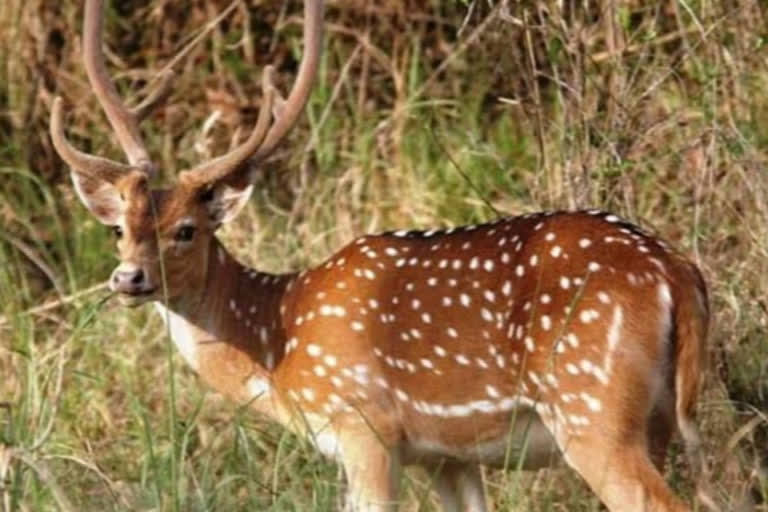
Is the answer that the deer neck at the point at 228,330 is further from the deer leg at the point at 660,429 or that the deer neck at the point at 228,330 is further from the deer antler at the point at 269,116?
the deer leg at the point at 660,429

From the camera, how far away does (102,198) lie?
7.45 meters

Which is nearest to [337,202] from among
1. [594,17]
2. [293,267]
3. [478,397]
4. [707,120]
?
[293,267]

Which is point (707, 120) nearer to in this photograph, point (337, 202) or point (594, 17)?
point (594, 17)

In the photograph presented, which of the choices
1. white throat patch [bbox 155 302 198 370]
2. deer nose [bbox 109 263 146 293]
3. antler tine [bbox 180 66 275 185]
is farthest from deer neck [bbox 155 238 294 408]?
deer nose [bbox 109 263 146 293]

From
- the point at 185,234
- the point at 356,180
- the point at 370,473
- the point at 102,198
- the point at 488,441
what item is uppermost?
the point at 102,198

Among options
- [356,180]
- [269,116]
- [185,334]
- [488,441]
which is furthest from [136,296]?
[356,180]

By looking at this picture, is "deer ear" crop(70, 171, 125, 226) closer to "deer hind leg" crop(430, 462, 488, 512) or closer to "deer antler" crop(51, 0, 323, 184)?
"deer antler" crop(51, 0, 323, 184)

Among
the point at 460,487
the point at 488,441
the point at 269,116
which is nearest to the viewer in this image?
the point at 488,441

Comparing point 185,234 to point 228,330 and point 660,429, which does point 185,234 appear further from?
point 660,429

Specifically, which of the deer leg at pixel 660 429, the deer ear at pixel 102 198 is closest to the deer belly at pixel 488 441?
the deer leg at pixel 660 429

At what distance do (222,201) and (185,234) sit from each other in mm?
180

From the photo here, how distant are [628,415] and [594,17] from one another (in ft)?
9.73

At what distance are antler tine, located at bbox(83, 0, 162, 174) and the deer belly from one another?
1291 millimetres

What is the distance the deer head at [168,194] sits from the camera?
23.8 feet
